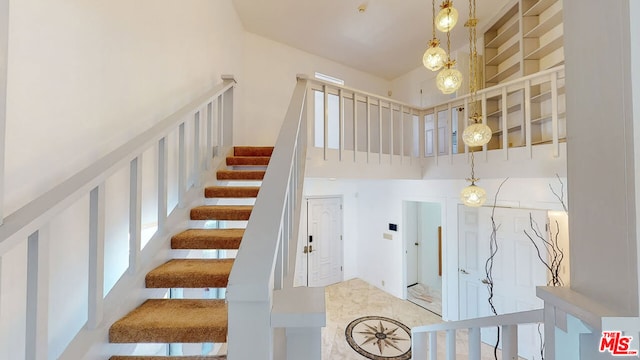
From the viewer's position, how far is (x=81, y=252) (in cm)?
126

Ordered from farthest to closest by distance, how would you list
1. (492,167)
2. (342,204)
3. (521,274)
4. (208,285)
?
(342,204)
(521,274)
(492,167)
(208,285)

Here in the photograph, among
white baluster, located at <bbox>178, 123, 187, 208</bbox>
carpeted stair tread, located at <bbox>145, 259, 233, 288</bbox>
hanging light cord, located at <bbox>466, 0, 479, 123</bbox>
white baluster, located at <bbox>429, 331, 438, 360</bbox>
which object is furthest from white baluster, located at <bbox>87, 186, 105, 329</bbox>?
hanging light cord, located at <bbox>466, 0, 479, 123</bbox>

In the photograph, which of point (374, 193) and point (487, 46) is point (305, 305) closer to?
point (487, 46)

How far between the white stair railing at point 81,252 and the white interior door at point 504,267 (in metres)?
3.58

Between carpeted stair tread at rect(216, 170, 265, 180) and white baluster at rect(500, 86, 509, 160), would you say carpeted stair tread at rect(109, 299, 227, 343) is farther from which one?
white baluster at rect(500, 86, 509, 160)

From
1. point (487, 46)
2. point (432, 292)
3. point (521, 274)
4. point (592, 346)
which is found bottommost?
point (432, 292)

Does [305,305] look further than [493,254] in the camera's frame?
No

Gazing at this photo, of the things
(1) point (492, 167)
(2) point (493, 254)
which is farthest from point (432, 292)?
(1) point (492, 167)

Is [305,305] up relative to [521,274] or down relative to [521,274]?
up

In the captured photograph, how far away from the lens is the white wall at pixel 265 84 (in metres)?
4.15

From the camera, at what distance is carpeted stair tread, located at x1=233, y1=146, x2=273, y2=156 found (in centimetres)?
303

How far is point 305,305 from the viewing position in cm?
65

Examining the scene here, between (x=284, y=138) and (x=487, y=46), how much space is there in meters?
3.98

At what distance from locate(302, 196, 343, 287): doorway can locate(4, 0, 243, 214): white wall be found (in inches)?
147
